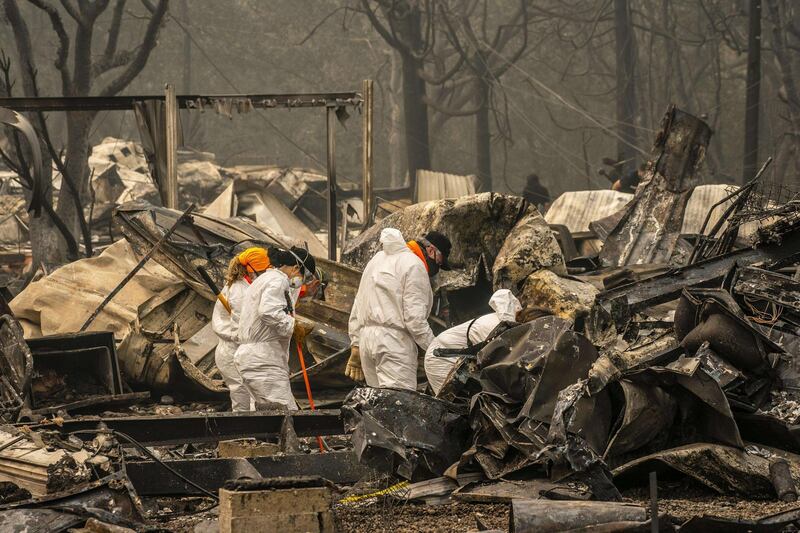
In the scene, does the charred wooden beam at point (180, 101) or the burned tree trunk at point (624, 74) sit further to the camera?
the burned tree trunk at point (624, 74)

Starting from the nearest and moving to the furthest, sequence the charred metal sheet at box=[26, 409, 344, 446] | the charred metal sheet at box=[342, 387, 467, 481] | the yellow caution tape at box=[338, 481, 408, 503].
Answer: the yellow caution tape at box=[338, 481, 408, 503], the charred metal sheet at box=[342, 387, 467, 481], the charred metal sheet at box=[26, 409, 344, 446]

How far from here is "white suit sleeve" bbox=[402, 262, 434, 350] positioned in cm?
877

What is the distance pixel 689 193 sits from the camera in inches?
539

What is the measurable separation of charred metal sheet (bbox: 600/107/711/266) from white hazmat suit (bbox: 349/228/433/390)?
4.77 metres

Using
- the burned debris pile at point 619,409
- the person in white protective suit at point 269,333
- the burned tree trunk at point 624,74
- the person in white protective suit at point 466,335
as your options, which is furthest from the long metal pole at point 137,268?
the burned tree trunk at point 624,74

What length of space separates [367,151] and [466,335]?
19.5 feet

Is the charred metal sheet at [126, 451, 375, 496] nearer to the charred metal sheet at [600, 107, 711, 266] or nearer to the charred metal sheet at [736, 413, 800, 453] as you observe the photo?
the charred metal sheet at [736, 413, 800, 453]

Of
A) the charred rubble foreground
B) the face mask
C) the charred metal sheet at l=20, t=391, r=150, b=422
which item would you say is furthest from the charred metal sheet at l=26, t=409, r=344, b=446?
the face mask

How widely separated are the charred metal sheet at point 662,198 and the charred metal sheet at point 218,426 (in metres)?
5.87

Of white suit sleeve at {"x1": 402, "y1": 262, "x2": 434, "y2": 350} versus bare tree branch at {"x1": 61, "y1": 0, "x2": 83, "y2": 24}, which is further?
bare tree branch at {"x1": 61, "y1": 0, "x2": 83, "y2": 24}

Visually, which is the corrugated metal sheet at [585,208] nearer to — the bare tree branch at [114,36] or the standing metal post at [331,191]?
the standing metal post at [331,191]

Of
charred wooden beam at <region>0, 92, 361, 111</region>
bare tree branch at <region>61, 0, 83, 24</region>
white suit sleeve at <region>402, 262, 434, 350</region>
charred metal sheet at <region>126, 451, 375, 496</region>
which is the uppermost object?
bare tree branch at <region>61, 0, 83, 24</region>

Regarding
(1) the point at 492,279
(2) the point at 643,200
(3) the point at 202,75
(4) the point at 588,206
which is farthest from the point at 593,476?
(3) the point at 202,75

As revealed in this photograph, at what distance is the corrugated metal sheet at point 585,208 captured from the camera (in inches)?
648
